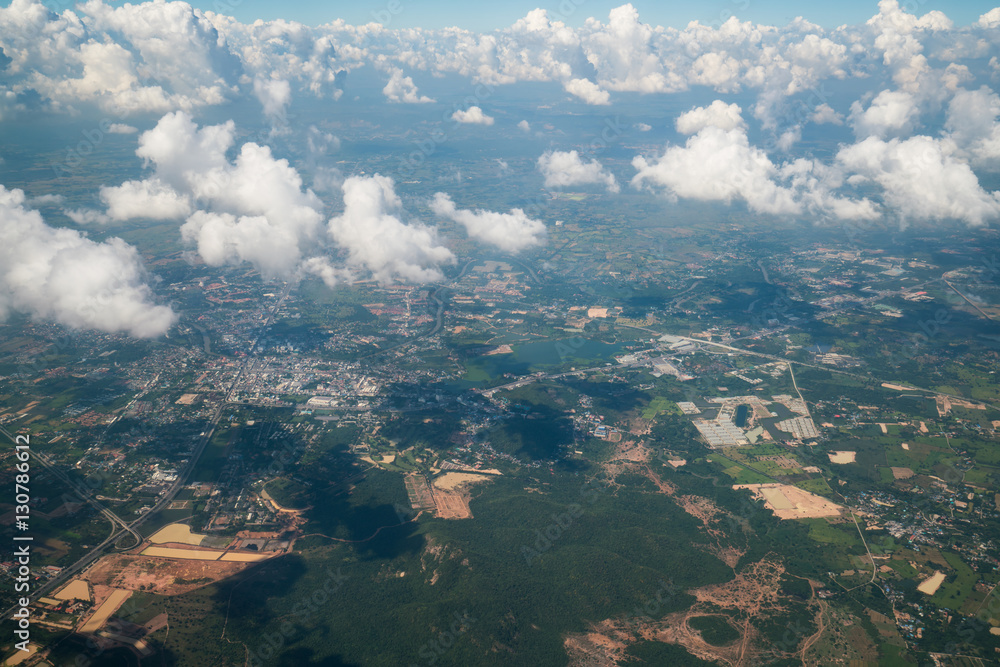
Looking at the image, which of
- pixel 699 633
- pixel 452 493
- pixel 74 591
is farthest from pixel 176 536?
pixel 699 633

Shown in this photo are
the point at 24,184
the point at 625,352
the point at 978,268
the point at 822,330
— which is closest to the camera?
the point at 625,352

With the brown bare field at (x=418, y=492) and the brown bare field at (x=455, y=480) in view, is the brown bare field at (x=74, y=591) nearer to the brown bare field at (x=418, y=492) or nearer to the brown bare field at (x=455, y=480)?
the brown bare field at (x=418, y=492)

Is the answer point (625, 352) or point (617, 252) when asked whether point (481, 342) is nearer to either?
point (625, 352)

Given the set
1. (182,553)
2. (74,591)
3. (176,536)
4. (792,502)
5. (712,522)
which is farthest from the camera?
(792,502)

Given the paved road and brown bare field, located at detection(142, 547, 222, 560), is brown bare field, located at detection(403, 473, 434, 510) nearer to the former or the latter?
brown bare field, located at detection(142, 547, 222, 560)

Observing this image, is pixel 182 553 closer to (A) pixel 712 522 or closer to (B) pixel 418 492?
(B) pixel 418 492

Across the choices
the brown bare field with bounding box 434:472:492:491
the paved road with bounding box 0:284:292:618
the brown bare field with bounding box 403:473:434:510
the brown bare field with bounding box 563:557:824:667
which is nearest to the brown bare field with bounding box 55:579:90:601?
the paved road with bounding box 0:284:292:618

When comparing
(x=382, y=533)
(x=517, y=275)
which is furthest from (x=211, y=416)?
(x=517, y=275)

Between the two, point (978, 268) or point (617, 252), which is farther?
point (617, 252)

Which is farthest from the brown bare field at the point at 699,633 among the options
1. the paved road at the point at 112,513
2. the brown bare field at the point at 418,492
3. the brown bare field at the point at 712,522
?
the paved road at the point at 112,513
